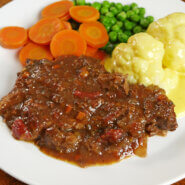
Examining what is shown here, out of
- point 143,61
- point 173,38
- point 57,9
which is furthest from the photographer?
point 57,9

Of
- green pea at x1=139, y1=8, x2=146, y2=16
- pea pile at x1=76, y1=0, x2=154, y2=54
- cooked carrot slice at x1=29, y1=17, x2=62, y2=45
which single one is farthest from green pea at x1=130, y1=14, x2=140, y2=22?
cooked carrot slice at x1=29, y1=17, x2=62, y2=45

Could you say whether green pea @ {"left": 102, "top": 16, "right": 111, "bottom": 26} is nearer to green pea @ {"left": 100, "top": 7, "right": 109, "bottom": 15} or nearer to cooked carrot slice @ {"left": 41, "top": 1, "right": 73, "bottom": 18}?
green pea @ {"left": 100, "top": 7, "right": 109, "bottom": 15}

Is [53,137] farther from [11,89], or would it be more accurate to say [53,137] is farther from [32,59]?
[32,59]

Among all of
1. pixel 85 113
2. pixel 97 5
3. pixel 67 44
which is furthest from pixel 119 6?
pixel 85 113

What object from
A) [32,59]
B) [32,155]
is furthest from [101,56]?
[32,155]

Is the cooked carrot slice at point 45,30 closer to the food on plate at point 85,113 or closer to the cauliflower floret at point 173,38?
the food on plate at point 85,113

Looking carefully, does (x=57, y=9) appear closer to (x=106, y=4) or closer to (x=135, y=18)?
(x=106, y=4)
